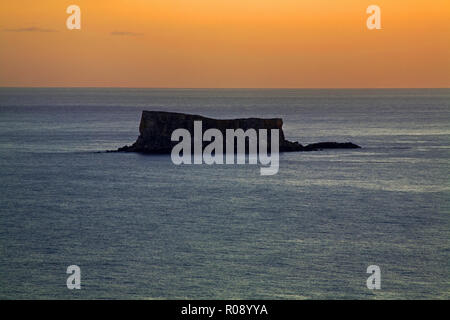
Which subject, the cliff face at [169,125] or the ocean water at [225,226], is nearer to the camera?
the ocean water at [225,226]

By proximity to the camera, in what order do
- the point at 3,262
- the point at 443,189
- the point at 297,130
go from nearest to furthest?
the point at 3,262
the point at 443,189
the point at 297,130

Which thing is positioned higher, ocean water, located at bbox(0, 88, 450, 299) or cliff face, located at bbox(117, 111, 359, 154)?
cliff face, located at bbox(117, 111, 359, 154)

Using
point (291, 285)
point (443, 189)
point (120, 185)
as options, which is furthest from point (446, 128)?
point (291, 285)

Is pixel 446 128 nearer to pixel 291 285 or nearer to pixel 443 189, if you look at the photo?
pixel 443 189

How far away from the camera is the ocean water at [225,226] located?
46594mm

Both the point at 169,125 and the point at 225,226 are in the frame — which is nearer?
the point at 225,226

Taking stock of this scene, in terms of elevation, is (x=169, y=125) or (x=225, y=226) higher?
(x=169, y=125)

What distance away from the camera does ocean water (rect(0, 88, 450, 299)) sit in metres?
46.6

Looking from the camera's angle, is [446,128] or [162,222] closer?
[162,222]

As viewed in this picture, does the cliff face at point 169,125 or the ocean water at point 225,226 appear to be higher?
the cliff face at point 169,125

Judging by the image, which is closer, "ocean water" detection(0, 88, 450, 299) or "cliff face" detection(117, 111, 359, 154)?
"ocean water" detection(0, 88, 450, 299)

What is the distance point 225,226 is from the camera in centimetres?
6412

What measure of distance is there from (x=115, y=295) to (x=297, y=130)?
127 meters

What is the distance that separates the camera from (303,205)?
245 feet
